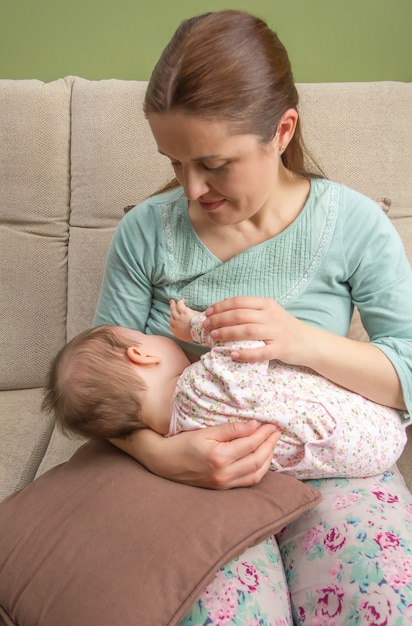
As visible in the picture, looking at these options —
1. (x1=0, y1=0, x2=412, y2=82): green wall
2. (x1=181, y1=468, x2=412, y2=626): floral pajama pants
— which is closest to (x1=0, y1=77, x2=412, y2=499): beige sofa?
(x1=0, y1=0, x2=412, y2=82): green wall

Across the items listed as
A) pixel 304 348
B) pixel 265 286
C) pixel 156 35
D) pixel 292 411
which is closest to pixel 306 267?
pixel 265 286

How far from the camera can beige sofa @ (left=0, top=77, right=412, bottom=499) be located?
1656 millimetres

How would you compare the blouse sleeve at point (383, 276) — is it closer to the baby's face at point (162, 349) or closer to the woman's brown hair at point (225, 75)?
the woman's brown hair at point (225, 75)

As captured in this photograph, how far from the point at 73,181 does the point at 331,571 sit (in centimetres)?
127

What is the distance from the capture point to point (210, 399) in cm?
111

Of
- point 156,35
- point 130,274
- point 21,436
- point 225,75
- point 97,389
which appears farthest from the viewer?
point 156,35

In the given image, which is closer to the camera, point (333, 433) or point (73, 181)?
point (333, 433)

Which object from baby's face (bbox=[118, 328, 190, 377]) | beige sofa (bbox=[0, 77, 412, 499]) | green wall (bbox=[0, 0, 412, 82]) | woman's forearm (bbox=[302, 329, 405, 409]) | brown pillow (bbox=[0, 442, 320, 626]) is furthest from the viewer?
green wall (bbox=[0, 0, 412, 82])

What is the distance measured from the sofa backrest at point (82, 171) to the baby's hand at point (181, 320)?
1.87 ft

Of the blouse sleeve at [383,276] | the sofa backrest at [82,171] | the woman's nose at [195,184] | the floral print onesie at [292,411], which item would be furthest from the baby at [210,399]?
the sofa backrest at [82,171]

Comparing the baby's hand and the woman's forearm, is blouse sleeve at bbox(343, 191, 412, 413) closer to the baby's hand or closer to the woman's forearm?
the woman's forearm

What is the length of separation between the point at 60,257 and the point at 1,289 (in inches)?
7.9

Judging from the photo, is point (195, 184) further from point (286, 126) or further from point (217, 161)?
point (286, 126)

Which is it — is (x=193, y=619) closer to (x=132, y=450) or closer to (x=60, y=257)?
(x=132, y=450)
